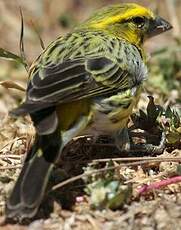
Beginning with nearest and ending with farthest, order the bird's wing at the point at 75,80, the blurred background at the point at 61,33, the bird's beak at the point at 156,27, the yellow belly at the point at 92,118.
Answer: the bird's wing at the point at 75,80 < the yellow belly at the point at 92,118 < the bird's beak at the point at 156,27 < the blurred background at the point at 61,33

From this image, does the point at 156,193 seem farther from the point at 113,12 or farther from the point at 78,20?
the point at 78,20

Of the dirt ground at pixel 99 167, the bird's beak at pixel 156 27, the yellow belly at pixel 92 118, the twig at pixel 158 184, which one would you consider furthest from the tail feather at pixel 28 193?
the bird's beak at pixel 156 27

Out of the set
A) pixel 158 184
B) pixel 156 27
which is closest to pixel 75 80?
pixel 158 184

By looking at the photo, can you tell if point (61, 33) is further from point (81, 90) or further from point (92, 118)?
point (81, 90)

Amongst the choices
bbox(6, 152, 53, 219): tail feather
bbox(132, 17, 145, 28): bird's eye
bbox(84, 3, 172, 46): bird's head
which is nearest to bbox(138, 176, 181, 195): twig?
bbox(6, 152, 53, 219): tail feather

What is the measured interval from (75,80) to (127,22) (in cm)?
147

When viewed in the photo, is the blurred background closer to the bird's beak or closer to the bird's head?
the bird's beak

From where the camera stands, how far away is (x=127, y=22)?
547cm

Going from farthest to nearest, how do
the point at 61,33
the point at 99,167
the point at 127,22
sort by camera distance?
1. the point at 61,33
2. the point at 127,22
3. the point at 99,167

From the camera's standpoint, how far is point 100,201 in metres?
3.93

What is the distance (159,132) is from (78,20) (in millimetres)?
4057

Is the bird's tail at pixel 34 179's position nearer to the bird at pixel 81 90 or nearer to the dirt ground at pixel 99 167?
the bird at pixel 81 90

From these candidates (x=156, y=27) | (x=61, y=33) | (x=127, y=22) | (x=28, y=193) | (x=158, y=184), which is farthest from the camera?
(x=61, y=33)

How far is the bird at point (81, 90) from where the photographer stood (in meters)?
3.81
